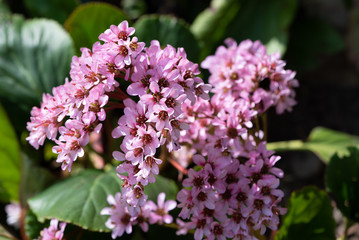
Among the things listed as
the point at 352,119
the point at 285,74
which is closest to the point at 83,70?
the point at 285,74

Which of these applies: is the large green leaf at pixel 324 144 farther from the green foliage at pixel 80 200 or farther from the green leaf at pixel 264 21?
the green foliage at pixel 80 200

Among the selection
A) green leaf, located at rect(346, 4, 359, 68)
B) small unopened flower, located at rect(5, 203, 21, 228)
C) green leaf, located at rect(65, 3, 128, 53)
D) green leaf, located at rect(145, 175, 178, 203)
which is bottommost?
small unopened flower, located at rect(5, 203, 21, 228)

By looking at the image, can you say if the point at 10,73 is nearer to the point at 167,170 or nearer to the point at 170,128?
the point at 167,170

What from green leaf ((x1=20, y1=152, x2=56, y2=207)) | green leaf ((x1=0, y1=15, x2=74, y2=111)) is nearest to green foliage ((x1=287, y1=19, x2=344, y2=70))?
green leaf ((x1=0, y1=15, x2=74, y2=111))

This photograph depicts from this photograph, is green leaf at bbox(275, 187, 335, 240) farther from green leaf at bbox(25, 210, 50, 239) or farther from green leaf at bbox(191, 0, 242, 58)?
green leaf at bbox(191, 0, 242, 58)

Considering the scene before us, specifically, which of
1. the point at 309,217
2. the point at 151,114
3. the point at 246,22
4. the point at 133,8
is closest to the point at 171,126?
the point at 151,114

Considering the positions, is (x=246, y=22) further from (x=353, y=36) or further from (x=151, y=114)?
(x=151, y=114)

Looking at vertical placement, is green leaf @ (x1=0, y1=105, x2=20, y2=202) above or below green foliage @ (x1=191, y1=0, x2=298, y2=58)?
below
